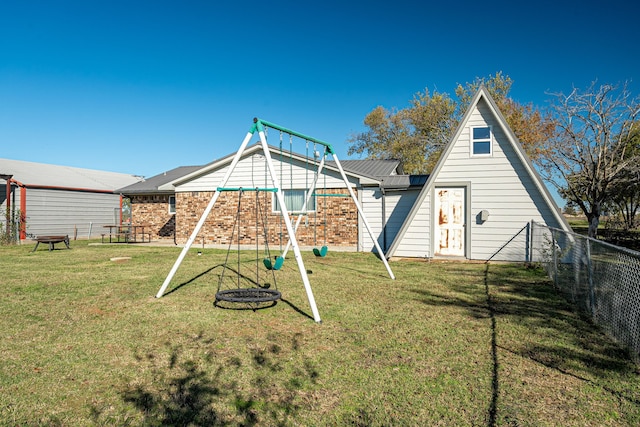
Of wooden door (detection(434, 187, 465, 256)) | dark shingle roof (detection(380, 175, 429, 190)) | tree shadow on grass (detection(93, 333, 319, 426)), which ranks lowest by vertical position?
tree shadow on grass (detection(93, 333, 319, 426))

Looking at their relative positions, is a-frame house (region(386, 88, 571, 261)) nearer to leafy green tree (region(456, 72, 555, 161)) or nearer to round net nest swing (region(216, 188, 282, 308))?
round net nest swing (region(216, 188, 282, 308))

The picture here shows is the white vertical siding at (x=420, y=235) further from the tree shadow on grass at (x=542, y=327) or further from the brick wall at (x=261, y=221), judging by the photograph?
the tree shadow on grass at (x=542, y=327)

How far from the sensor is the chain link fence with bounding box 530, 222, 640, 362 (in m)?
4.69

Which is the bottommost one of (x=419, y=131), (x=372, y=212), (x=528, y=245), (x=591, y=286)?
(x=591, y=286)

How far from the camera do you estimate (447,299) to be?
24.1ft

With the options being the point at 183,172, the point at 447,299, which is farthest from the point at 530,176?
the point at 183,172

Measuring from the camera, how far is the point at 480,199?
1207 centimetres

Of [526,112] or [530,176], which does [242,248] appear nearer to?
[530,176]

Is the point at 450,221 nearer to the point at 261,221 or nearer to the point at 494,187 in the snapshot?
the point at 494,187

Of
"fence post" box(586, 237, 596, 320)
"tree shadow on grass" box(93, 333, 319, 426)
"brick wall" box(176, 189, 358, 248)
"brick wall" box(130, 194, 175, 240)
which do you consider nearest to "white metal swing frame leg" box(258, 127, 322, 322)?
"tree shadow on grass" box(93, 333, 319, 426)

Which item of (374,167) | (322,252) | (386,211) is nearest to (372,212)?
(386,211)

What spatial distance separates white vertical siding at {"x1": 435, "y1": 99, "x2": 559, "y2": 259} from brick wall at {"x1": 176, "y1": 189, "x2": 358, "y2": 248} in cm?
424

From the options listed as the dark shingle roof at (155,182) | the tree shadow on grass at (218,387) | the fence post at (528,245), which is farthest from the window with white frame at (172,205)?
the tree shadow on grass at (218,387)

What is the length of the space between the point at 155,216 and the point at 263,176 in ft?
24.2
